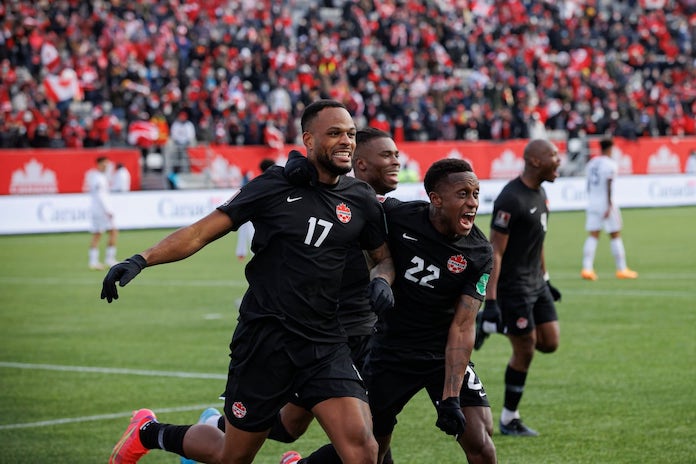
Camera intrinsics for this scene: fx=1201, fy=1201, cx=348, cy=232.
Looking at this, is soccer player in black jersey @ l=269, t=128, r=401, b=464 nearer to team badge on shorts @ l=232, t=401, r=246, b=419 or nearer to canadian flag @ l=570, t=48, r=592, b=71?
team badge on shorts @ l=232, t=401, r=246, b=419

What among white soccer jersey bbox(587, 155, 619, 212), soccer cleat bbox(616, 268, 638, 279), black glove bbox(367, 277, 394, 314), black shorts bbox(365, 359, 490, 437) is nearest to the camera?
black glove bbox(367, 277, 394, 314)

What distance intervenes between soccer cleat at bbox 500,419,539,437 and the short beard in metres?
3.79

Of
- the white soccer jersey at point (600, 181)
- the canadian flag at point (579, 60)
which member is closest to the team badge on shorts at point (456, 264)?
the white soccer jersey at point (600, 181)

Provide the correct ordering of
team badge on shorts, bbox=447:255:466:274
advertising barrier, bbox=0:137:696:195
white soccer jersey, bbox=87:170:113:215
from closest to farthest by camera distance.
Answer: team badge on shorts, bbox=447:255:466:274, white soccer jersey, bbox=87:170:113:215, advertising barrier, bbox=0:137:696:195

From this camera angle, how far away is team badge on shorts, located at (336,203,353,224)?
6250 millimetres

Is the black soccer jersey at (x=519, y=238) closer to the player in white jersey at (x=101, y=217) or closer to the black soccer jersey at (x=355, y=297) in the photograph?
the black soccer jersey at (x=355, y=297)

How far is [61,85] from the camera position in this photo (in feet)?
114

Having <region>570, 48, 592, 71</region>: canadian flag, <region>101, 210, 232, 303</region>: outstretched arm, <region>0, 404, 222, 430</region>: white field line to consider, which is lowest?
<region>0, 404, 222, 430</region>: white field line

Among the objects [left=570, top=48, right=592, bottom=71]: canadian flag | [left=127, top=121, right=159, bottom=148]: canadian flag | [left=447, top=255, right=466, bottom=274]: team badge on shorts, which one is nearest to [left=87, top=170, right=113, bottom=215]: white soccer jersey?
[left=127, top=121, right=159, bottom=148]: canadian flag

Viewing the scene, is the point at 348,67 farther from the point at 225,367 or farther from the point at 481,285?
the point at 481,285

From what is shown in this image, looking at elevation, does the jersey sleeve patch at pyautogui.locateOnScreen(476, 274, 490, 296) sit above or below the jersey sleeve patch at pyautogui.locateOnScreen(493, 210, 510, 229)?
below

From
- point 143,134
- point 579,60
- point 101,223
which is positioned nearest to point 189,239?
point 101,223

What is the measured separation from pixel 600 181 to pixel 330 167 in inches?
611

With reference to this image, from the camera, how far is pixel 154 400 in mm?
10812
